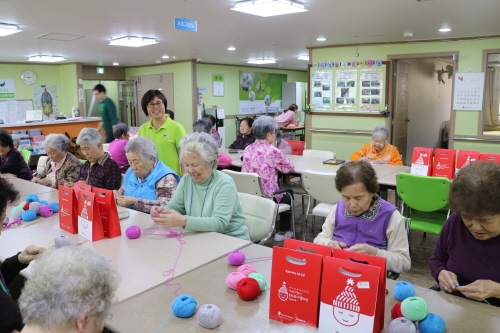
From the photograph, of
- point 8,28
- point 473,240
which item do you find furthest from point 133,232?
point 8,28

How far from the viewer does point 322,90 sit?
25.0ft

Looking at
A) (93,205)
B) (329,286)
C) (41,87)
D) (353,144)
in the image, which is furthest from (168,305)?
(41,87)

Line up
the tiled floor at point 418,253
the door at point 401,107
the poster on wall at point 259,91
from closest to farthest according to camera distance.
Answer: the tiled floor at point 418,253 → the door at point 401,107 → the poster on wall at point 259,91

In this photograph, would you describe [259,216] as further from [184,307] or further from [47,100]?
[47,100]

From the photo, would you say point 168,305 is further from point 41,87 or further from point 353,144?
point 41,87

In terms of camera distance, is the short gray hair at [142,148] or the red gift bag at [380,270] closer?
→ the red gift bag at [380,270]

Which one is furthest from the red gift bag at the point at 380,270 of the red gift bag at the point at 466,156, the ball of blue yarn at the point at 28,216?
the red gift bag at the point at 466,156

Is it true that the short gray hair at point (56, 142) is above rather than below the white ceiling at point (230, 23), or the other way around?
below

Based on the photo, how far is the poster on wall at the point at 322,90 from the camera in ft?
24.7

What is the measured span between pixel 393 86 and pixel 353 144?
1.23 meters

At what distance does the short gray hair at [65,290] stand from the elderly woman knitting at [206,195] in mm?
1182

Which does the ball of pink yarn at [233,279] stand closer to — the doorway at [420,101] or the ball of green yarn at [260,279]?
the ball of green yarn at [260,279]

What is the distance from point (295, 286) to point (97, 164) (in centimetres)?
243

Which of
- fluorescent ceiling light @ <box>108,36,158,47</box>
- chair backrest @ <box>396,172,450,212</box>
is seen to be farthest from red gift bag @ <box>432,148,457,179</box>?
fluorescent ceiling light @ <box>108,36,158,47</box>
